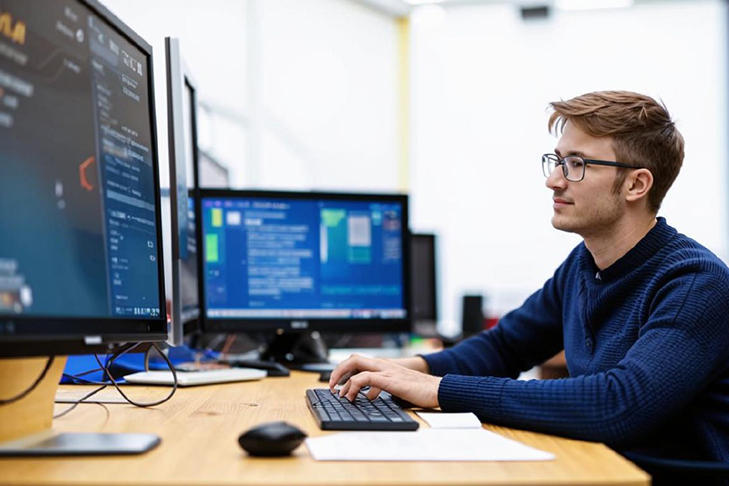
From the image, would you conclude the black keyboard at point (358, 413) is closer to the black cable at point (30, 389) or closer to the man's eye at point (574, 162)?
the black cable at point (30, 389)

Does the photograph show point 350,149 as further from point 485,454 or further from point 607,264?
point 485,454

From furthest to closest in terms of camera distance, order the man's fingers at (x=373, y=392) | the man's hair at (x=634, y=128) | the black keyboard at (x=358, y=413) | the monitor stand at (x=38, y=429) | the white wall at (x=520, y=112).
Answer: the white wall at (x=520, y=112) < the man's hair at (x=634, y=128) < the man's fingers at (x=373, y=392) < the black keyboard at (x=358, y=413) < the monitor stand at (x=38, y=429)

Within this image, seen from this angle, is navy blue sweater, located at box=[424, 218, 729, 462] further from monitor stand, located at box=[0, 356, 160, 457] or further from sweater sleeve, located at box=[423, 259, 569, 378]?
monitor stand, located at box=[0, 356, 160, 457]

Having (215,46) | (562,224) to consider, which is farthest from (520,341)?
(215,46)

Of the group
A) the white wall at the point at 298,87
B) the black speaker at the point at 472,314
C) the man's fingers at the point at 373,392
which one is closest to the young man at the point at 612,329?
the man's fingers at the point at 373,392

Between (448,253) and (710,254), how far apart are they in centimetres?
451

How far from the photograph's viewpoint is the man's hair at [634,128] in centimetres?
159

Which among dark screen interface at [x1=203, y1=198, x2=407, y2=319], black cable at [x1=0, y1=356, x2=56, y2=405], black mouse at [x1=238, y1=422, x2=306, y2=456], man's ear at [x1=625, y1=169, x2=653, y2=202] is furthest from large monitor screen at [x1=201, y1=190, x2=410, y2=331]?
black mouse at [x1=238, y1=422, x2=306, y2=456]

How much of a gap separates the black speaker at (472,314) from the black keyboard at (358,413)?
2.44 m

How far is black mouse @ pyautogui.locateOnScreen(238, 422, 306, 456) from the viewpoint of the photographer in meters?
0.86

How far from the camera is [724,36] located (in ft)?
18.8

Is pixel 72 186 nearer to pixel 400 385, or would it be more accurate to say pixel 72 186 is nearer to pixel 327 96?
pixel 400 385

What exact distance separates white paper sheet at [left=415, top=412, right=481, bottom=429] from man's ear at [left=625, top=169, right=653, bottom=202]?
2.19 ft

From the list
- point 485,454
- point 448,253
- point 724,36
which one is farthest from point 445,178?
point 485,454
